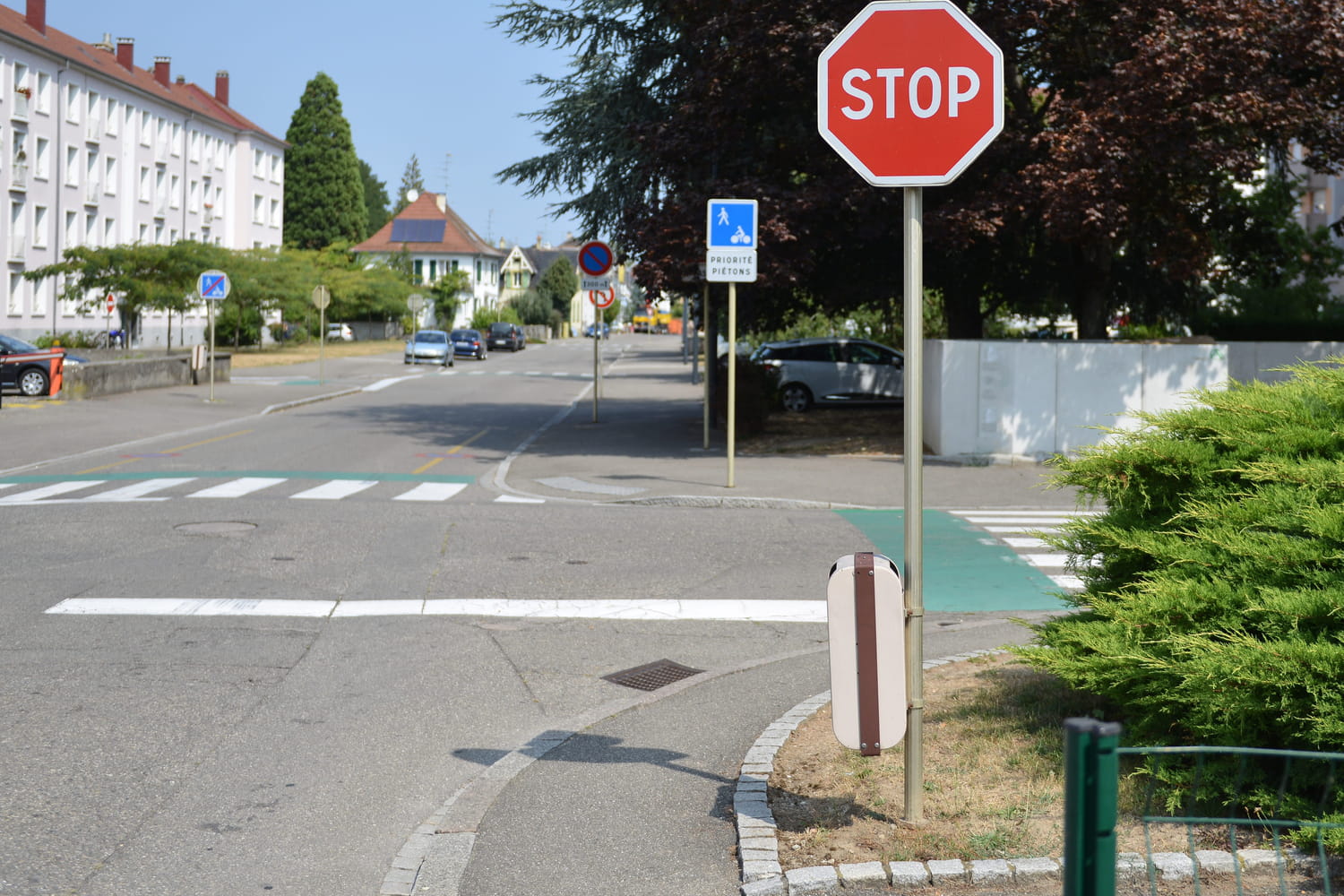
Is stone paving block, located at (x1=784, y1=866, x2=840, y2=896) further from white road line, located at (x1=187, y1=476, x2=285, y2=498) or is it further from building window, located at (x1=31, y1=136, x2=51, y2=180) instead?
building window, located at (x1=31, y1=136, x2=51, y2=180)

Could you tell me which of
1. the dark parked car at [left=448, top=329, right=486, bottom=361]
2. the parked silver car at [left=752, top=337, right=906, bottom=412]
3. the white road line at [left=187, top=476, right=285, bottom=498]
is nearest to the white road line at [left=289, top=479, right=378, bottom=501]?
the white road line at [left=187, top=476, right=285, bottom=498]

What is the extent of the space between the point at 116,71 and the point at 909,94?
75032 mm

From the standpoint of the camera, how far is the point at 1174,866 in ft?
13.7

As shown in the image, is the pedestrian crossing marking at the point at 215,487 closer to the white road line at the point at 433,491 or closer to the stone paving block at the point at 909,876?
the white road line at the point at 433,491

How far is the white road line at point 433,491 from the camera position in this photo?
15555mm

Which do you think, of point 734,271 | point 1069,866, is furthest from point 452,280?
point 1069,866

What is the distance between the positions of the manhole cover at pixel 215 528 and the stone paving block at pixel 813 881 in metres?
9.09

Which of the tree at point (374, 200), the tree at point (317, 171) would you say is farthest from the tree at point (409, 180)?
the tree at point (317, 171)

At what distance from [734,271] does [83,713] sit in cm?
1037

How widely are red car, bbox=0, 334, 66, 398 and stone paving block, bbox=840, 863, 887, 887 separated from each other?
97.3ft

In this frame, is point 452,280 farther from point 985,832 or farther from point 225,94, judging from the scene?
point 985,832

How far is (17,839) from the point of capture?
16.4 feet

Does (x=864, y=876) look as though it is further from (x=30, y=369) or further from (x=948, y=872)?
(x=30, y=369)

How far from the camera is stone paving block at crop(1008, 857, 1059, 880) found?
4312 millimetres
